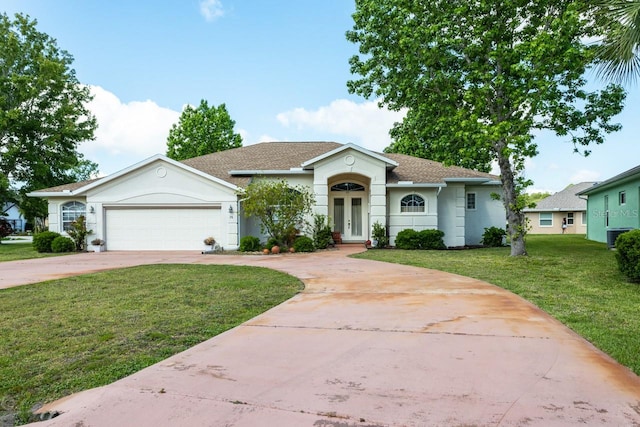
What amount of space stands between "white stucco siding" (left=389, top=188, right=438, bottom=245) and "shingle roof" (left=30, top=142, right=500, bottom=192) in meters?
0.57

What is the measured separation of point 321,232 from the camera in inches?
637

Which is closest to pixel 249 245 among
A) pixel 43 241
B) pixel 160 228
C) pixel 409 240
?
pixel 160 228

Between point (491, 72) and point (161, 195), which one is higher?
point (491, 72)

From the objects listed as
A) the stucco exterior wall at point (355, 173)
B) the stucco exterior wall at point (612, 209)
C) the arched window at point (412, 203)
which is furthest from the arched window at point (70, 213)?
the stucco exterior wall at point (612, 209)

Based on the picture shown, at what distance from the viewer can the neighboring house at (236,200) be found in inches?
648

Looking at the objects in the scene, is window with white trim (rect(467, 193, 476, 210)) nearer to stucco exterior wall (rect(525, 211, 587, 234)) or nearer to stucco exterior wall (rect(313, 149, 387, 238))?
stucco exterior wall (rect(313, 149, 387, 238))

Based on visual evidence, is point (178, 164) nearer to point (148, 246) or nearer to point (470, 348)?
point (148, 246)

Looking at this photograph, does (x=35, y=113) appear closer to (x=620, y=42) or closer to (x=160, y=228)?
(x=160, y=228)

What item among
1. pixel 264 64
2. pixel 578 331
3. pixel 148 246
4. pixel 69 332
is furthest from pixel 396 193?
pixel 69 332

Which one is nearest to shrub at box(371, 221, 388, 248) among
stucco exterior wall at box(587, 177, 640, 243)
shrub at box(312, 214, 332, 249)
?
shrub at box(312, 214, 332, 249)

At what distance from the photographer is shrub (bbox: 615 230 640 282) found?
24.7 feet

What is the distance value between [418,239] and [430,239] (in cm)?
54

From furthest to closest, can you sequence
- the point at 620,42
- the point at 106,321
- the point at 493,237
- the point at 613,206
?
1. the point at 613,206
2. the point at 493,237
3. the point at 620,42
4. the point at 106,321

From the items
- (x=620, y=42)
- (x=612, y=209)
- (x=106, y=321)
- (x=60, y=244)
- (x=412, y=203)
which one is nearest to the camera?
(x=106, y=321)
